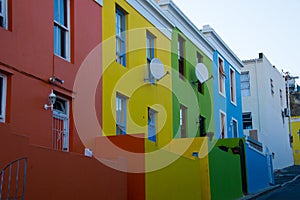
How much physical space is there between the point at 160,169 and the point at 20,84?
4437mm

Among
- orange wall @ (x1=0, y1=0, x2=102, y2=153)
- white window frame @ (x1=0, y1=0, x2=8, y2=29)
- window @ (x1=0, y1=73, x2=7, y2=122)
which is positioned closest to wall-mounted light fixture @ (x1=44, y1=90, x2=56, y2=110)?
orange wall @ (x1=0, y1=0, x2=102, y2=153)

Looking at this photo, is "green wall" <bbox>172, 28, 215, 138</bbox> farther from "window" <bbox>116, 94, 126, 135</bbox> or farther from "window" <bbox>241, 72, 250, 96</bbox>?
"window" <bbox>241, 72, 250, 96</bbox>

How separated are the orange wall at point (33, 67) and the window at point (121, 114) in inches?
93.4

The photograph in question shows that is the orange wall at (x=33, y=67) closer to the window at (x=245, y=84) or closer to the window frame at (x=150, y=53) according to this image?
the window frame at (x=150, y=53)

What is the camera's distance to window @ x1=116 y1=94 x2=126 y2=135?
48.9 ft

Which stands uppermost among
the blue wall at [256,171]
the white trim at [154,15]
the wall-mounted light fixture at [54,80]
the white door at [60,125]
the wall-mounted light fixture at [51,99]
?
the white trim at [154,15]

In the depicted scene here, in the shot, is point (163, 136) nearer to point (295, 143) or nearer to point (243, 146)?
point (243, 146)

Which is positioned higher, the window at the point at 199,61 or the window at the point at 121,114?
the window at the point at 199,61

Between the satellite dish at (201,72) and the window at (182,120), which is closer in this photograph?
the window at (182,120)

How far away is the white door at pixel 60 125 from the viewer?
473 inches

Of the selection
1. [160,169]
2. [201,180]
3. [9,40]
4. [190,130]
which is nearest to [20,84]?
[9,40]

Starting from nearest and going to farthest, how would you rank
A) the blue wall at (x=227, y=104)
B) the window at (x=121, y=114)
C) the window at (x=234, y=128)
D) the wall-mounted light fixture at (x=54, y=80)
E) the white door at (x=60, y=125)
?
the wall-mounted light fixture at (x=54, y=80) < the white door at (x=60, y=125) < the window at (x=121, y=114) < the blue wall at (x=227, y=104) < the window at (x=234, y=128)

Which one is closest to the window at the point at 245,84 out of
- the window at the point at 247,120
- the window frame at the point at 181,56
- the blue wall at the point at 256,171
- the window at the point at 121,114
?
the window at the point at 247,120

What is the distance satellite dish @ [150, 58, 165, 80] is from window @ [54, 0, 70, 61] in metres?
4.21
